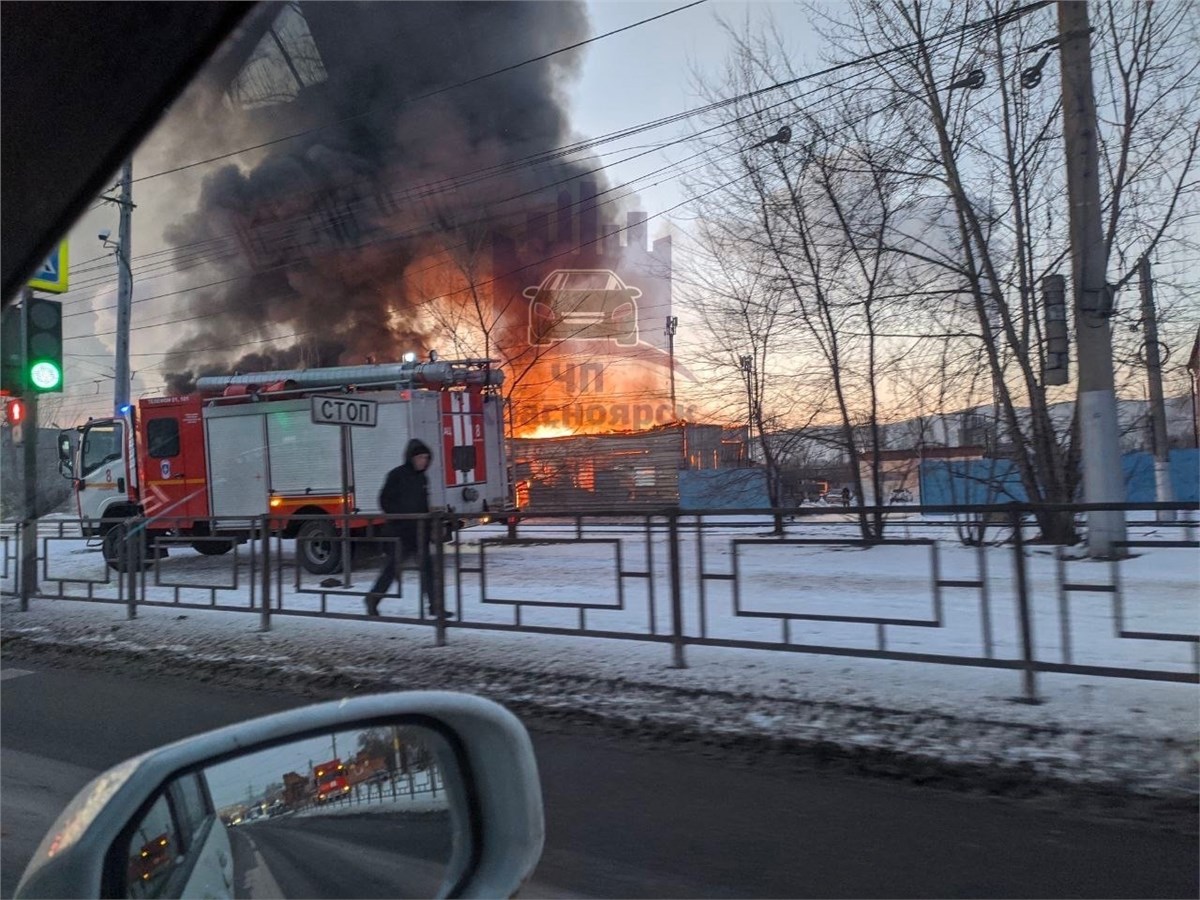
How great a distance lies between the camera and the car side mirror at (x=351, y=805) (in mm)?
1523

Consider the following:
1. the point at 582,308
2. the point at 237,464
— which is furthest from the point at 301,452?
the point at 582,308

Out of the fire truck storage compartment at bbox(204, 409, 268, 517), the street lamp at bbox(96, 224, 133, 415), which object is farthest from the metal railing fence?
the street lamp at bbox(96, 224, 133, 415)

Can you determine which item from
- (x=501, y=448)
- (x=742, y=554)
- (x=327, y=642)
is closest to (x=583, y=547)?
(x=742, y=554)

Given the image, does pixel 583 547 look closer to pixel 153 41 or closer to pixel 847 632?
pixel 847 632

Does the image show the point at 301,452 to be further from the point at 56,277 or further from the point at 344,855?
the point at 344,855

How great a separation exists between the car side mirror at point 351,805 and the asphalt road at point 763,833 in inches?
66.2

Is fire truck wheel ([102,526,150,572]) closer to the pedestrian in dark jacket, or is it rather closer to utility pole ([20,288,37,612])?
utility pole ([20,288,37,612])

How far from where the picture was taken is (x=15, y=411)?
1147 centimetres

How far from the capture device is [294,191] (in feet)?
83.6

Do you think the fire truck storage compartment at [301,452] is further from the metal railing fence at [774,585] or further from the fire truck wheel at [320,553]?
the fire truck wheel at [320,553]

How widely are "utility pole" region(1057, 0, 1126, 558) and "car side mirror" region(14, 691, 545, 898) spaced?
9421 millimetres

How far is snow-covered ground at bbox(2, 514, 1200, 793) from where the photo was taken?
15.1ft

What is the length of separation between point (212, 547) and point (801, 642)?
6.69 metres

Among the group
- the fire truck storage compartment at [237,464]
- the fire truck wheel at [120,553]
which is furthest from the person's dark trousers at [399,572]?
the fire truck storage compartment at [237,464]
